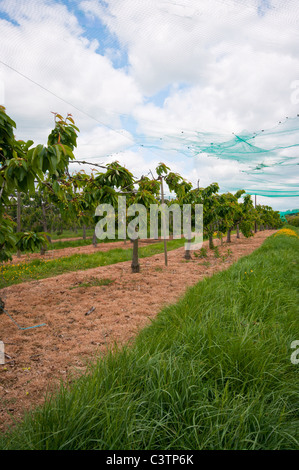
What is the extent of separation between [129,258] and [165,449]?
980 cm

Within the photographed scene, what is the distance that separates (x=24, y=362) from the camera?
303cm

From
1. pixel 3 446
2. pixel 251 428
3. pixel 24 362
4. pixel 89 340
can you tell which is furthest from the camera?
pixel 89 340

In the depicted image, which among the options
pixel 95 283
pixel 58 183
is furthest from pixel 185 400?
pixel 95 283

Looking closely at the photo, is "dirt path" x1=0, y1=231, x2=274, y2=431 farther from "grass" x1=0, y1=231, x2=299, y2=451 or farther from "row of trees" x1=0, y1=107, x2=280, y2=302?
"row of trees" x1=0, y1=107, x2=280, y2=302

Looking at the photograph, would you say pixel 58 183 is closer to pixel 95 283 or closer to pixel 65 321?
pixel 65 321

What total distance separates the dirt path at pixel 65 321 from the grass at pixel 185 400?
1.39 ft

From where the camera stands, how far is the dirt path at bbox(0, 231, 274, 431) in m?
2.63

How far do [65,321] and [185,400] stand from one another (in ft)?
10.3

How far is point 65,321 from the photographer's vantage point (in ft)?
14.0

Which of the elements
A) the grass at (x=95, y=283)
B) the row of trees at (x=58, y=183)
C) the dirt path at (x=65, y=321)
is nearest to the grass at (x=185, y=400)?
the dirt path at (x=65, y=321)

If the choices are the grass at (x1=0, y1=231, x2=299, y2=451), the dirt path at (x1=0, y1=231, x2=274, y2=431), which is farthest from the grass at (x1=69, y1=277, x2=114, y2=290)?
the grass at (x1=0, y1=231, x2=299, y2=451)

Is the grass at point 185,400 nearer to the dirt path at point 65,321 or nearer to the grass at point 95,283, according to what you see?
the dirt path at point 65,321
